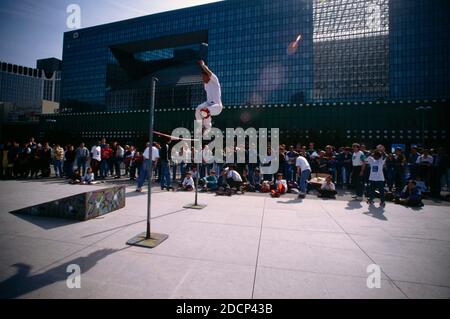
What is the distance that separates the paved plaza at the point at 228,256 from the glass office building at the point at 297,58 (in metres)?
61.1

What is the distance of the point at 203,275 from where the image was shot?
2938 millimetres

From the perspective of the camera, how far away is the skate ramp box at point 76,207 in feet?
17.2

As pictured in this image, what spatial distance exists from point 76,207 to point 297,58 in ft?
295

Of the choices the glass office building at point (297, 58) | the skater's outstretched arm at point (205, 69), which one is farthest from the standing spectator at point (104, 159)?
the glass office building at point (297, 58)

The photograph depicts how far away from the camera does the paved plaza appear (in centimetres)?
266

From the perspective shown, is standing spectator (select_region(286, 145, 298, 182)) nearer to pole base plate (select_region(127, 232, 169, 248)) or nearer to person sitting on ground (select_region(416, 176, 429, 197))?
person sitting on ground (select_region(416, 176, 429, 197))

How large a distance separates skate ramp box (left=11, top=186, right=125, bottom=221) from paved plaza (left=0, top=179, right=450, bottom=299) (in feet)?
0.73

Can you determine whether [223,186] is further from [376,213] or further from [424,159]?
[424,159]

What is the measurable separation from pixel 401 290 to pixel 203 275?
2.37 meters

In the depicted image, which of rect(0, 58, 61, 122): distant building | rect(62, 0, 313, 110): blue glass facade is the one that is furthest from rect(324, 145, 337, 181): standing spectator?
rect(0, 58, 61, 122): distant building

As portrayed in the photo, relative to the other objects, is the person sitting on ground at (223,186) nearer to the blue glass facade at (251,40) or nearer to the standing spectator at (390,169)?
the standing spectator at (390,169)

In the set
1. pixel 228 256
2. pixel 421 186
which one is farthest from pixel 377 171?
pixel 228 256

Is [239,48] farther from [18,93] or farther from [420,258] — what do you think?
[18,93]

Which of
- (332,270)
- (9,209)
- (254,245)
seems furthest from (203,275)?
(9,209)
